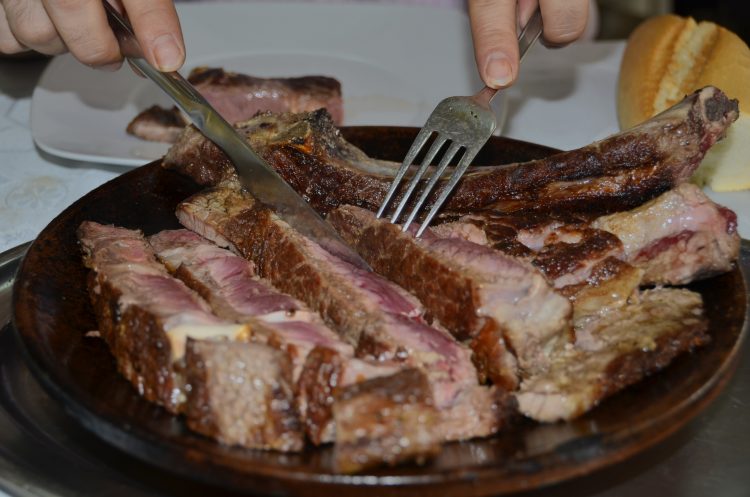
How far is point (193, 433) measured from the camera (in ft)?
6.11

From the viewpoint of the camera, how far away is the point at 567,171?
265cm

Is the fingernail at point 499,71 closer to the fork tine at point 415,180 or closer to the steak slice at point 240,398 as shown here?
the fork tine at point 415,180

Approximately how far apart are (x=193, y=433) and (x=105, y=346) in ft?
1.59

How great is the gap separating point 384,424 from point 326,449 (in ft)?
0.57

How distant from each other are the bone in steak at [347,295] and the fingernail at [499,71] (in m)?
0.81

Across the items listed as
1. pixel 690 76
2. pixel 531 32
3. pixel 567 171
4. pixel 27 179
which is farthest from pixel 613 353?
pixel 27 179

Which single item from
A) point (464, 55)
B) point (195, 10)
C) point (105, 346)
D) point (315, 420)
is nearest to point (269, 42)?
point (195, 10)

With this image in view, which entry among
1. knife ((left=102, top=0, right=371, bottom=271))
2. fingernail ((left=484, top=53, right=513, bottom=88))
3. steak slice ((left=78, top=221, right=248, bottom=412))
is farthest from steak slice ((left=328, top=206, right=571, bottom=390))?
fingernail ((left=484, top=53, right=513, bottom=88))

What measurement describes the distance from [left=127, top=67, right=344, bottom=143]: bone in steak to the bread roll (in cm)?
138

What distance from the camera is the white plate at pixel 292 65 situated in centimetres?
371

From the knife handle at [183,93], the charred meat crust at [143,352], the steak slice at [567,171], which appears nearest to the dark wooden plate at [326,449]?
the charred meat crust at [143,352]

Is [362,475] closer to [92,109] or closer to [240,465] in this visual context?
[240,465]

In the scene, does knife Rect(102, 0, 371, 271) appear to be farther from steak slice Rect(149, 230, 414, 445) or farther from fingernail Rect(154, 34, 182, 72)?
steak slice Rect(149, 230, 414, 445)

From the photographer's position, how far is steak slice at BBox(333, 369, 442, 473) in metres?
1.73
